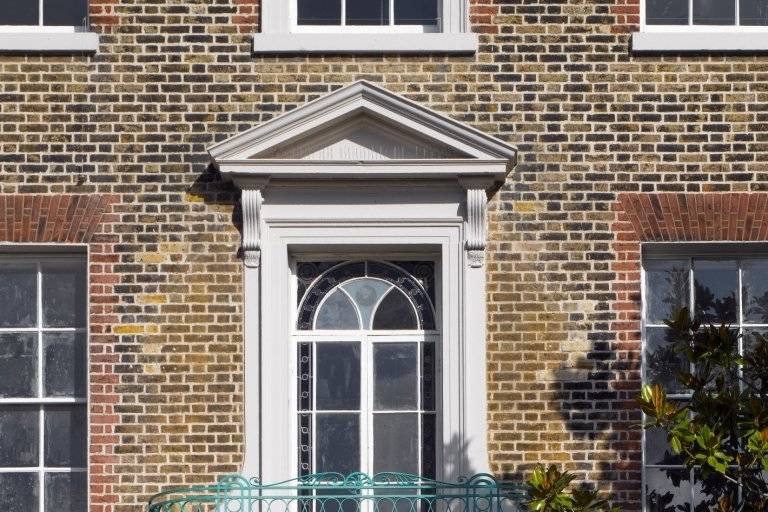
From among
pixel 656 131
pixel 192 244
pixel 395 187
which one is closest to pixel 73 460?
pixel 192 244

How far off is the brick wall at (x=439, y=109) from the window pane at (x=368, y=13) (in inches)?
14.9

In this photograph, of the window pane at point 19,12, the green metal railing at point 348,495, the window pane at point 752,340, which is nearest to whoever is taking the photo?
the green metal railing at point 348,495

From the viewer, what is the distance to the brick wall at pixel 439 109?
10.6 m

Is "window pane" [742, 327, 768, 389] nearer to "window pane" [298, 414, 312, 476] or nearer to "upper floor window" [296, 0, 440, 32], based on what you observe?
"window pane" [298, 414, 312, 476]

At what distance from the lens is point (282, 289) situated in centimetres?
1077

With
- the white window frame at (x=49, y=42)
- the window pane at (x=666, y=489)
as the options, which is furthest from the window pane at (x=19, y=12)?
the window pane at (x=666, y=489)

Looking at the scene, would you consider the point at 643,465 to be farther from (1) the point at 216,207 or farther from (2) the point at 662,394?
(1) the point at 216,207

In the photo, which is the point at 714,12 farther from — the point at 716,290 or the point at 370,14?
the point at 370,14

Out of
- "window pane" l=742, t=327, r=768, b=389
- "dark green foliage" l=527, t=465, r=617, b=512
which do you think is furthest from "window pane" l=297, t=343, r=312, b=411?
"window pane" l=742, t=327, r=768, b=389

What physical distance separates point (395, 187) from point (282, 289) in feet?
3.39

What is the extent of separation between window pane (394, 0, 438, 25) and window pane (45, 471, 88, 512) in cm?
384

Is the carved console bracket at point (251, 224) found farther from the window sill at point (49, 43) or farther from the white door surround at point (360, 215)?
the window sill at point (49, 43)

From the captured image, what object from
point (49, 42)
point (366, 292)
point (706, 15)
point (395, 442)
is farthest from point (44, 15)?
point (706, 15)

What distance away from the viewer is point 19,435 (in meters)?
10.9
